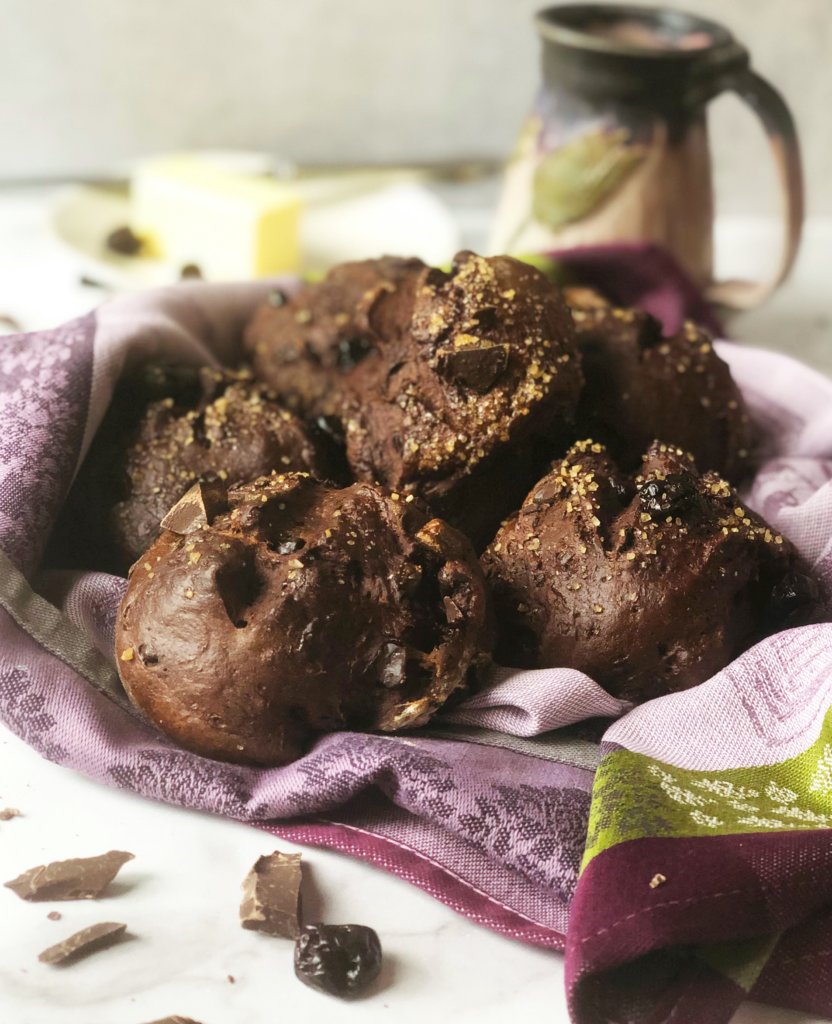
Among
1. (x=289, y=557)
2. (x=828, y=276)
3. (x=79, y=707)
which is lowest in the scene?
(x=828, y=276)

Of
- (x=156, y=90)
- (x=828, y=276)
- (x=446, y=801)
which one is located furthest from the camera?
(x=156, y=90)

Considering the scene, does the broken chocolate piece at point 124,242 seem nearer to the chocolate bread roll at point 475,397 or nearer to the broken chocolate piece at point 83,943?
the chocolate bread roll at point 475,397

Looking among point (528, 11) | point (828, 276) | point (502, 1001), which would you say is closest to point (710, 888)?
point (502, 1001)

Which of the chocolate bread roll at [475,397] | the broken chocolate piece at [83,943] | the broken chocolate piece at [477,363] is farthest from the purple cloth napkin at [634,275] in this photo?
the broken chocolate piece at [83,943]

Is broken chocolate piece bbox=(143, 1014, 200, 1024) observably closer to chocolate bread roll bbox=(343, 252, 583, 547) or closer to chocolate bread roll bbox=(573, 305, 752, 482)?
chocolate bread roll bbox=(343, 252, 583, 547)

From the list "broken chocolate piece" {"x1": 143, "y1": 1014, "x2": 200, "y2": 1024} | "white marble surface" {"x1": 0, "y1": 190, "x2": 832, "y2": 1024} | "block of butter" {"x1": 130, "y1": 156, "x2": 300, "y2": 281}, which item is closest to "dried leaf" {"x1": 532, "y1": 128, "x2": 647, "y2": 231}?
"block of butter" {"x1": 130, "y1": 156, "x2": 300, "y2": 281}

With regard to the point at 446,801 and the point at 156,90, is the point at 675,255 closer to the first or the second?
the point at 446,801
